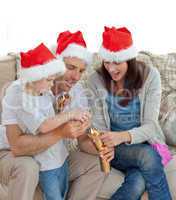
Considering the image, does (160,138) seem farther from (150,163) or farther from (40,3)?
(40,3)

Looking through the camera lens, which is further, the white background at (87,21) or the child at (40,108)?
the white background at (87,21)

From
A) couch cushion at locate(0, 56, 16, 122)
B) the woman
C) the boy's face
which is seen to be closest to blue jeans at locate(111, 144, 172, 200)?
the woman

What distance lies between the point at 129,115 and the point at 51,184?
50cm

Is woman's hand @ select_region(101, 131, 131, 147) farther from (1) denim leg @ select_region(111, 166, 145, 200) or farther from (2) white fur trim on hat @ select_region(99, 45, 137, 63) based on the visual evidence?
(2) white fur trim on hat @ select_region(99, 45, 137, 63)

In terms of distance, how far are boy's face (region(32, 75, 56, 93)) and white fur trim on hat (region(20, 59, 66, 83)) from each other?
0.03m

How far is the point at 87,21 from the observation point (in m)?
2.99

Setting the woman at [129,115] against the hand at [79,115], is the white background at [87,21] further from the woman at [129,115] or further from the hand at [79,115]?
the hand at [79,115]

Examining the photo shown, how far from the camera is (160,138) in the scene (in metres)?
2.14

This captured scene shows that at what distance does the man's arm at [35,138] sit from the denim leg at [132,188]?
12.7 inches

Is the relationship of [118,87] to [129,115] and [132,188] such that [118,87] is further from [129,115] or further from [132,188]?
[132,188]

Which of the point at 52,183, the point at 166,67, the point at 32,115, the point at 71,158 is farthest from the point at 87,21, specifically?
the point at 52,183

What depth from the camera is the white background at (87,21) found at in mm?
2871

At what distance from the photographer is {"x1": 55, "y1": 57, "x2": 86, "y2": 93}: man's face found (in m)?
1.93

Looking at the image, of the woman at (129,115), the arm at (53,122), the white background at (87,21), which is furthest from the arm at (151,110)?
the white background at (87,21)
